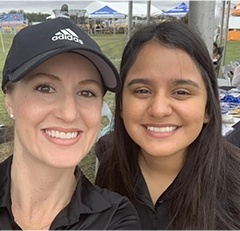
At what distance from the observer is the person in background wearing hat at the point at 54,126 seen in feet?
2.87

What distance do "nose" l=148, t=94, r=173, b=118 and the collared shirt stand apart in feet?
0.99

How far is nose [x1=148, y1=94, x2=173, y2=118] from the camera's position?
1163mm

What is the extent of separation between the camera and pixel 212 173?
4.24 feet

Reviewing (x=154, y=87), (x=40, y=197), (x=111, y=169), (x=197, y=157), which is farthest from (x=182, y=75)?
(x=40, y=197)

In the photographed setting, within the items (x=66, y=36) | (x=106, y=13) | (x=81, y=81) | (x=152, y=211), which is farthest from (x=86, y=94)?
(x=106, y=13)

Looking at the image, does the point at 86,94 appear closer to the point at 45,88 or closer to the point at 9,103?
the point at 45,88

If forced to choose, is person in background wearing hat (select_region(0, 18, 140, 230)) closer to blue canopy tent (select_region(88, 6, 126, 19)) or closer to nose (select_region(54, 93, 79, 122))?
nose (select_region(54, 93, 79, 122))

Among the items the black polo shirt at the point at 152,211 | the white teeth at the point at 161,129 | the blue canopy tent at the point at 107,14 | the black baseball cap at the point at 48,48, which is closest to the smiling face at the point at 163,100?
the white teeth at the point at 161,129

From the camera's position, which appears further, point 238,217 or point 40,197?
point 238,217

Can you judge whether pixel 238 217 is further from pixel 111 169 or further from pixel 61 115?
pixel 61 115

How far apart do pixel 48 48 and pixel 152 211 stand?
27.1 inches

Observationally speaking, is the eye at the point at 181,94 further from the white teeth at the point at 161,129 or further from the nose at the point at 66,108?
the nose at the point at 66,108

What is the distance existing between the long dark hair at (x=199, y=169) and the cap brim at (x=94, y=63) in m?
0.32

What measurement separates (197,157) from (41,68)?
667 mm
